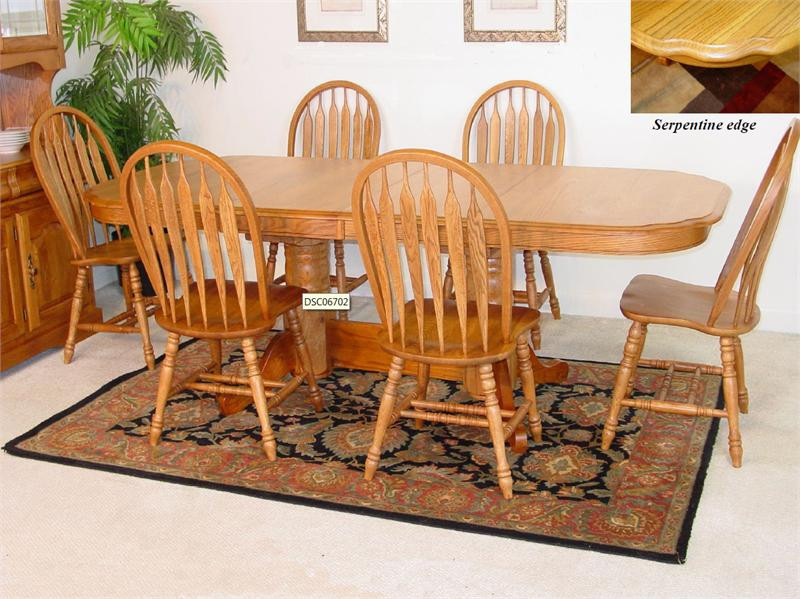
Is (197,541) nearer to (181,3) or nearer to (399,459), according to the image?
(399,459)

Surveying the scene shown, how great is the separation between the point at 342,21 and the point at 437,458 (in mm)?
2109

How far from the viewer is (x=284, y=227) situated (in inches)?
115

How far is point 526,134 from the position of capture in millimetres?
3873

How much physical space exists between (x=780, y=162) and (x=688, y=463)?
34.3 inches

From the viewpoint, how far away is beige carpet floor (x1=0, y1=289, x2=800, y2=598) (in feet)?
7.64

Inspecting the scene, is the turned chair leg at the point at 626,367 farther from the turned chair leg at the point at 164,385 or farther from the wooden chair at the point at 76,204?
the wooden chair at the point at 76,204

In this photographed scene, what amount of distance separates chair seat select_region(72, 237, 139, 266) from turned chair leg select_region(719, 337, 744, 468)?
6.81 ft

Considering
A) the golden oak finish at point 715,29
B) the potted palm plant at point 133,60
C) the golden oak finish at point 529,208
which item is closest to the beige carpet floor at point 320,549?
the golden oak finish at point 529,208

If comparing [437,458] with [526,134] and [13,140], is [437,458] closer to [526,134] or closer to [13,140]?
[526,134]

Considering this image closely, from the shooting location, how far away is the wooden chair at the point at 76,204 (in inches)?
141

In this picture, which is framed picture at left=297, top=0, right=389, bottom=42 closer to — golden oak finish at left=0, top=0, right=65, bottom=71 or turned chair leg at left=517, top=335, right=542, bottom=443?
golden oak finish at left=0, top=0, right=65, bottom=71

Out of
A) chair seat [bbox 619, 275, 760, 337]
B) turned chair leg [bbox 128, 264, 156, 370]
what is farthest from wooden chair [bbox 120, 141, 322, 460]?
chair seat [bbox 619, 275, 760, 337]

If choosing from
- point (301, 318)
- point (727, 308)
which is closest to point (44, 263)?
point (301, 318)

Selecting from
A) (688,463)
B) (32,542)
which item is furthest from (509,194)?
(32,542)
